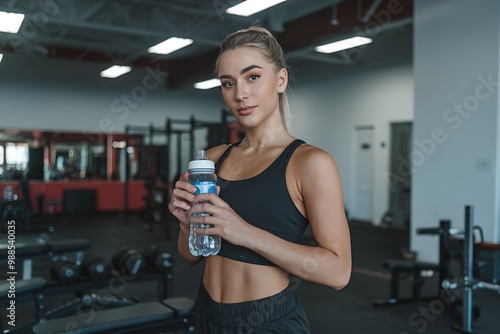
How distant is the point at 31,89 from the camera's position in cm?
858

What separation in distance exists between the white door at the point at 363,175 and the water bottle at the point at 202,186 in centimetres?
717

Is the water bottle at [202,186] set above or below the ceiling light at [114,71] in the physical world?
below

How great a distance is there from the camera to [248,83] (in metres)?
0.79

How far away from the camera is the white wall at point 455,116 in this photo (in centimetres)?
396

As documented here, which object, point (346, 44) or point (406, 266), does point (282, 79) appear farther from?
point (346, 44)

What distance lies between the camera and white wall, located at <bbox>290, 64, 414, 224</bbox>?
729cm

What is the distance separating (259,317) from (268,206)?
8.0 inches

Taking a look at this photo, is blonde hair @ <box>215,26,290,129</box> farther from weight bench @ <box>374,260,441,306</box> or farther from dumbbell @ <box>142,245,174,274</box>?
weight bench @ <box>374,260,441,306</box>

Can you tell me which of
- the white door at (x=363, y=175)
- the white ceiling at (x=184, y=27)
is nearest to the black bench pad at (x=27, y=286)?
the white ceiling at (x=184, y=27)

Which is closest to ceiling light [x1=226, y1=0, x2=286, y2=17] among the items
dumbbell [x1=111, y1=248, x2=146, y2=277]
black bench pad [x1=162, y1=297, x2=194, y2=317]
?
dumbbell [x1=111, y1=248, x2=146, y2=277]

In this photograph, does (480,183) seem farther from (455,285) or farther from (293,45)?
(293,45)

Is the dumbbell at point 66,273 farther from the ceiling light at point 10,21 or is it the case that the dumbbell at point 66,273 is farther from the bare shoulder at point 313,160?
the ceiling light at point 10,21

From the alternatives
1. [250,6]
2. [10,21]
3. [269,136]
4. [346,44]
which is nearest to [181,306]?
[269,136]

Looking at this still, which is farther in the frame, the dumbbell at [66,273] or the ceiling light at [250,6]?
the ceiling light at [250,6]
